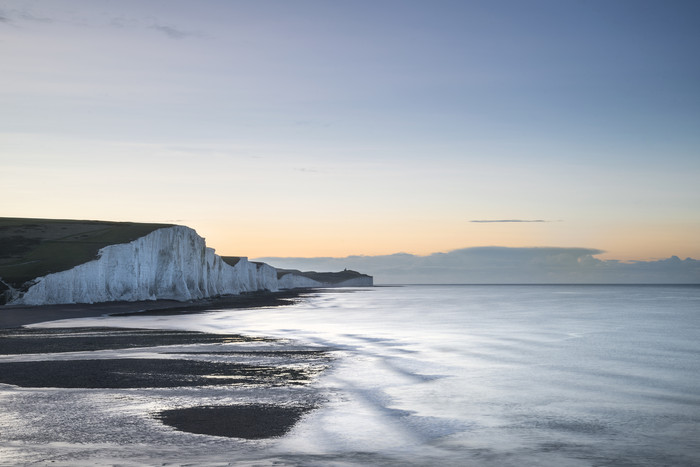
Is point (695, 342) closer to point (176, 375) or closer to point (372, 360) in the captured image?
point (372, 360)

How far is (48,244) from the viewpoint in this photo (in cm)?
7169

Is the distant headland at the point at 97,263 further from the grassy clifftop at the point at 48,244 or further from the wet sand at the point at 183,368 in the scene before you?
the wet sand at the point at 183,368

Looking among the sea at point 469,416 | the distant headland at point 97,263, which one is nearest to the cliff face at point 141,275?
the distant headland at point 97,263

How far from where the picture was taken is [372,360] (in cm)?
2239

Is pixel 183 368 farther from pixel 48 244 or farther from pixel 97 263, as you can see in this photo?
pixel 48 244

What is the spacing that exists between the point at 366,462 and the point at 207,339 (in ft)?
70.8

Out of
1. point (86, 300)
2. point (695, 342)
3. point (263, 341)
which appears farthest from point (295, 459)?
point (86, 300)

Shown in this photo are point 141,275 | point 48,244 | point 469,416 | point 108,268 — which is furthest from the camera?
point 48,244

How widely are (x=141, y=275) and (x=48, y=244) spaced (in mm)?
11762

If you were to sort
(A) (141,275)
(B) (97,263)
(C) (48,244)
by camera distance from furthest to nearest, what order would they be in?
(C) (48,244), (A) (141,275), (B) (97,263)

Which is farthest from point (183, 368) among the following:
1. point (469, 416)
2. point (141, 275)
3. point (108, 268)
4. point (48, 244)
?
point (48, 244)

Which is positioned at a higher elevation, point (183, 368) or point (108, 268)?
point (108, 268)

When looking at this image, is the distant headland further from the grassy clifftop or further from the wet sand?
the wet sand

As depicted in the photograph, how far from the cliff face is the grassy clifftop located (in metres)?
1.25
